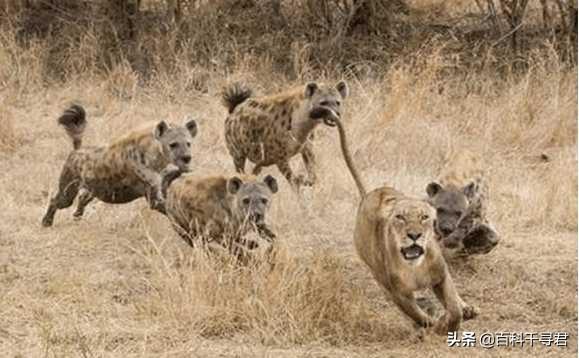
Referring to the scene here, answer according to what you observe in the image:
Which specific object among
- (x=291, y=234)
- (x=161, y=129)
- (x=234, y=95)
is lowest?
(x=291, y=234)

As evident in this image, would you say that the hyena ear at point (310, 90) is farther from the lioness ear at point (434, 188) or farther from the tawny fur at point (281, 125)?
the lioness ear at point (434, 188)

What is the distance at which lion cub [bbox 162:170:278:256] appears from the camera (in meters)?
6.20

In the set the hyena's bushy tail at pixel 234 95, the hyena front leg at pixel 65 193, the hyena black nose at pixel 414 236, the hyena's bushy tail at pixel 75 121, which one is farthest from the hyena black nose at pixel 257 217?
the hyena's bushy tail at pixel 234 95

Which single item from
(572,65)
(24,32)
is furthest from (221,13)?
(572,65)

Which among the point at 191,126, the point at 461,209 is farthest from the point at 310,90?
the point at 461,209

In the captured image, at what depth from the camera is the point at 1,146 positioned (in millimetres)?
9656

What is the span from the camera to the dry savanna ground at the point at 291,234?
17.7 feet

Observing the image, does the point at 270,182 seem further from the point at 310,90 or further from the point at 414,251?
the point at 310,90

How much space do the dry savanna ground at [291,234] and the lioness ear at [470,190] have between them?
432mm

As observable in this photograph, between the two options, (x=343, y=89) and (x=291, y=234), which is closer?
(x=291, y=234)

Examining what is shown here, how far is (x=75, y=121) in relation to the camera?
26.1 feet

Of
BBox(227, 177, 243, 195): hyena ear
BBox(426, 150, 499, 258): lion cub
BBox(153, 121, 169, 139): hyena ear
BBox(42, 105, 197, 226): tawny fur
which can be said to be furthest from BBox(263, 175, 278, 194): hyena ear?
BBox(153, 121, 169, 139): hyena ear

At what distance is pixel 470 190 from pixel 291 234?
50.1 inches

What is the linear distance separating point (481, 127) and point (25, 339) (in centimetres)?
545
